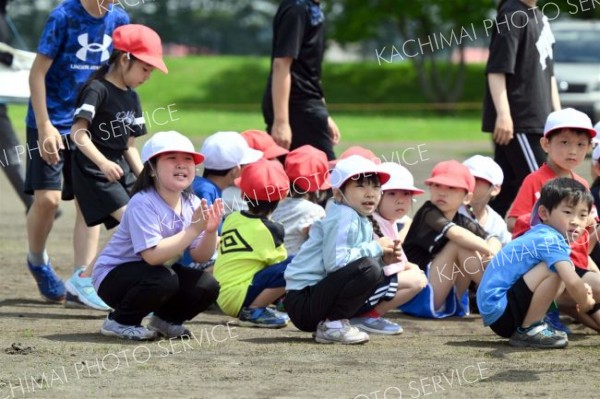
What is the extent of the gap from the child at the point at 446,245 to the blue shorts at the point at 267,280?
0.90m

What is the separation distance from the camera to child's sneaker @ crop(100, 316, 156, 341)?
6.46 meters

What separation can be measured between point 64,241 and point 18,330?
4002mm

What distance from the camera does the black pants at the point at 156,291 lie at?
20.9 feet

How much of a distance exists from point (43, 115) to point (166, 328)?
1.52 meters

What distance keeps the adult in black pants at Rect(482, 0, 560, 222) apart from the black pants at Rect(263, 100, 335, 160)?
113 centimetres

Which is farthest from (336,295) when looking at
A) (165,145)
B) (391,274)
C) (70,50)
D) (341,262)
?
(70,50)

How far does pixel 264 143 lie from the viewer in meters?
8.41

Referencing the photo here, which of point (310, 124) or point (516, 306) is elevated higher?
point (310, 124)

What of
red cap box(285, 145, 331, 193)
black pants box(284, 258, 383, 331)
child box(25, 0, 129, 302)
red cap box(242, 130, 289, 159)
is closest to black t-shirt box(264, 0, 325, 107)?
red cap box(242, 130, 289, 159)

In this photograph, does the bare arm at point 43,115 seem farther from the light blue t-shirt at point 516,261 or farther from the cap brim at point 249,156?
the light blue t-shirt at point 516,261

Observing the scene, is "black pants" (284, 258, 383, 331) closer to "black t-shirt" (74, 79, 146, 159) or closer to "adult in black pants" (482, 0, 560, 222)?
"black t-shirt" (74, 79, 146, 159)

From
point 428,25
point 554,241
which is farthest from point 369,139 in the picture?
point 554,241

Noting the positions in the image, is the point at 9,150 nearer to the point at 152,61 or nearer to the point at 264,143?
the point at 264,143

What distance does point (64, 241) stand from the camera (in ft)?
35.0
